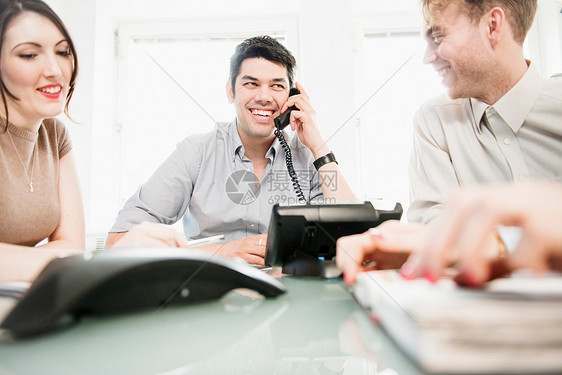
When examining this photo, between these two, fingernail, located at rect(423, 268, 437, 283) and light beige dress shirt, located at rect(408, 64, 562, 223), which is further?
light beige dress shirt, located at rect(408, 64, 562, 223)

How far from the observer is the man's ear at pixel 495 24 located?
3.04 feet

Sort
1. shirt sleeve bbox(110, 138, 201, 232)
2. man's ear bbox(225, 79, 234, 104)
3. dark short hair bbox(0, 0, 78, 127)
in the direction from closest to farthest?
dark short hair bbox(0, 0, 78, 127), shirt sleeve bbox(110, 138, 201, 232), man's ear bbox(225, 79, 234, 104)

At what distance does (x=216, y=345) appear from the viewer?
217mm

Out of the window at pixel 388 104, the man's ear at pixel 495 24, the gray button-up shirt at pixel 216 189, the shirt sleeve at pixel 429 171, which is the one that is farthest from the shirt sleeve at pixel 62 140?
the window at pixel 388 104

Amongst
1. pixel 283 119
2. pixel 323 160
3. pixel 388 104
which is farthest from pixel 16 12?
pixel 388 104

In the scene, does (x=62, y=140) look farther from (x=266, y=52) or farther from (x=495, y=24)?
(x=495, y=24)

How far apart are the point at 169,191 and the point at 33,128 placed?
1.36 feet

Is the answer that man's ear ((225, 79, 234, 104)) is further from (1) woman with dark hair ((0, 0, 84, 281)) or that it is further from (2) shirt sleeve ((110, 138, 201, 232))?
(1) woman with dark hair ((0, 0, 84, 281))

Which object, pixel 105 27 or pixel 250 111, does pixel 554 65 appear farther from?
pixel 105 27

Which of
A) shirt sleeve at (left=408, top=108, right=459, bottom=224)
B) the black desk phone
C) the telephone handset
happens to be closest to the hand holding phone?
the telephone handset

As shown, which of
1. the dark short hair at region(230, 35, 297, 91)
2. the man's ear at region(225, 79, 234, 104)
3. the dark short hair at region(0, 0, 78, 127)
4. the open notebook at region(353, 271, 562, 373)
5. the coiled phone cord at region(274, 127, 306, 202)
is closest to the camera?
the open notebook at region(353, 271, 562, 373)

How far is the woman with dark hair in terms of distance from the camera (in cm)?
75

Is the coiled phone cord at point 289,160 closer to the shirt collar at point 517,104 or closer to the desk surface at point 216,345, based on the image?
the shirt collar at point 517,104

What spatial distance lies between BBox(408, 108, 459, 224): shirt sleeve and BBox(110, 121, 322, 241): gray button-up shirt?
38cm
